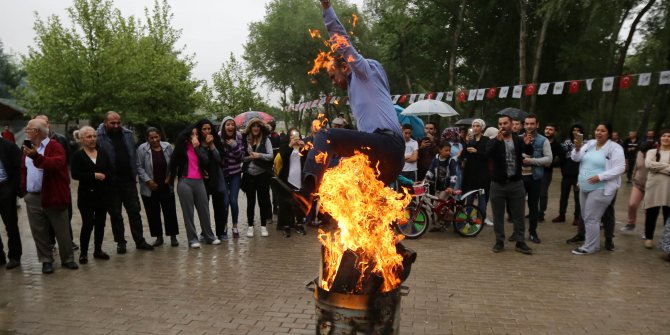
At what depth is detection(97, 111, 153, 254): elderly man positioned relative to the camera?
714 cm

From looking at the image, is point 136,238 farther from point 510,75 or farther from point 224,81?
point 224,81

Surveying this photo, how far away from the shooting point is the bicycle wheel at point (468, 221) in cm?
874

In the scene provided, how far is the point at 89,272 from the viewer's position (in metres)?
6.34

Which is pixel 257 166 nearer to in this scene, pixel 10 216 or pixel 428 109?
pixel 10 216

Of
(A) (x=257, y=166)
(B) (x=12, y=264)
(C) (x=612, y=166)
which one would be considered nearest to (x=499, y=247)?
(C) (x=612, y=166)

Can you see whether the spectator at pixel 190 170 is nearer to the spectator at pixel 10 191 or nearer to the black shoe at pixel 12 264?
the spectator at pixel 10 191

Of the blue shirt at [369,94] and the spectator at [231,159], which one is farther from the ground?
the blue shirt at [369,94]

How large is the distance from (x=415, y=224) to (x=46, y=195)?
618 cm

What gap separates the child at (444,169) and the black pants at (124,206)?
19.2 feet

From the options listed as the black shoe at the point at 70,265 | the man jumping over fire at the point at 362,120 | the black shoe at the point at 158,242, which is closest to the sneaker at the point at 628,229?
the man jumping over fire at the point at 362,120

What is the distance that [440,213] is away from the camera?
8914 millimetres

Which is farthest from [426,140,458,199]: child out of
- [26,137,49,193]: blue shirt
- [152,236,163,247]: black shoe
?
[26,137,49,193]: blue shirt

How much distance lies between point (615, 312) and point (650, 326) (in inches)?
15.4

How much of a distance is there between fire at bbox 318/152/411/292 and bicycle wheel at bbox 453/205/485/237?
5056mm
